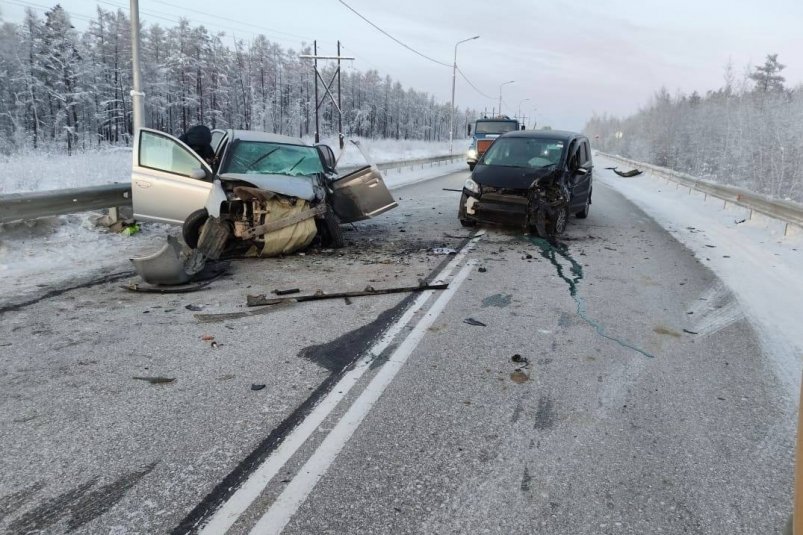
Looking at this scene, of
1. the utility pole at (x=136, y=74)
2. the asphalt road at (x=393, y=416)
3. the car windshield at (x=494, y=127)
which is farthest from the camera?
the car windshield at (x=494, y=127)

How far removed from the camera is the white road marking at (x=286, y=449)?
2.23m

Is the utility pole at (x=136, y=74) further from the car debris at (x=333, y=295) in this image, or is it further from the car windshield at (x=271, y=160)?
the car debris at (x=333, y=295)

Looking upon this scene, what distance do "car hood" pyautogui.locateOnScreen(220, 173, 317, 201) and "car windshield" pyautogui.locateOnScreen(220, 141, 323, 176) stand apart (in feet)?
1.34

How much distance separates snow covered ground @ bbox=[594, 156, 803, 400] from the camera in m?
4.58

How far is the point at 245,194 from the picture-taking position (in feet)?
22.5

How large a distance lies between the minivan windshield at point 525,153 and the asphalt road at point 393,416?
4752 mm

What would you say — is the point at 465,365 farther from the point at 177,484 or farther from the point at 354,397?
the point at 177,484

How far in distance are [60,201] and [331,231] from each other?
3859 millimetres

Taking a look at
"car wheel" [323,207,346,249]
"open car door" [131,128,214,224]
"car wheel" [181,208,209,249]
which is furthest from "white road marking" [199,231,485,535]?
"open car door" [131,128,214,224]

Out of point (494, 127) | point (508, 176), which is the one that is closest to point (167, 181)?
point (508, 176)

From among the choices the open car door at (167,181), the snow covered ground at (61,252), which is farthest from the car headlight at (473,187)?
the snow covered ground at (61,252)

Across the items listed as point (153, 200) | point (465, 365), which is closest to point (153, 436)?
point (465, 365)

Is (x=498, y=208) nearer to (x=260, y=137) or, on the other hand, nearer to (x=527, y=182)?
(x=527, y=182)

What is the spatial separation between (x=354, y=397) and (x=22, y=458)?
1.77m
